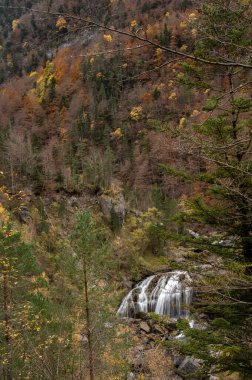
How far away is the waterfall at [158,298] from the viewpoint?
24766 millimetres

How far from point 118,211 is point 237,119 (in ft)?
106

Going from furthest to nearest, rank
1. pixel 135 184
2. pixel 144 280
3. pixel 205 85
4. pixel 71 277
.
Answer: pixel 135 184
pixel 144 280
pixel 71 277
pixel 205 85

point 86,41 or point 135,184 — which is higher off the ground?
point 86,41

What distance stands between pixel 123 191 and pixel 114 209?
5.10m

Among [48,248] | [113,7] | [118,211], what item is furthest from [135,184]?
[113,7]

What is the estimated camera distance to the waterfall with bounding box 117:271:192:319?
2477 centimetres

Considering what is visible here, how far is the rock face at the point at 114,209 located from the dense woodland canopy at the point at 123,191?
8.2 inches

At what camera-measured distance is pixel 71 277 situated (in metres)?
11.3

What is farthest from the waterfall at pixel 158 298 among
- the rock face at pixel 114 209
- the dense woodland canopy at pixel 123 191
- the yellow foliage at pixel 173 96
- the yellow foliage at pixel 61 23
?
the yellow foliage at pixel 173 96

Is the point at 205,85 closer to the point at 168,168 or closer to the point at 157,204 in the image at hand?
the point at 168,168

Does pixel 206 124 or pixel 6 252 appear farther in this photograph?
pixel 6 252

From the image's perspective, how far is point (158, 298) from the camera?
25688mm

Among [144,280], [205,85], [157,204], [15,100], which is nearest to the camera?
[205,85]

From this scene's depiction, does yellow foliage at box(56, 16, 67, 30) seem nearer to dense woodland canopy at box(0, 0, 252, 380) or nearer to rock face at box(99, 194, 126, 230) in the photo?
dense woodland canopy at box(0, 0, 252, 380)
